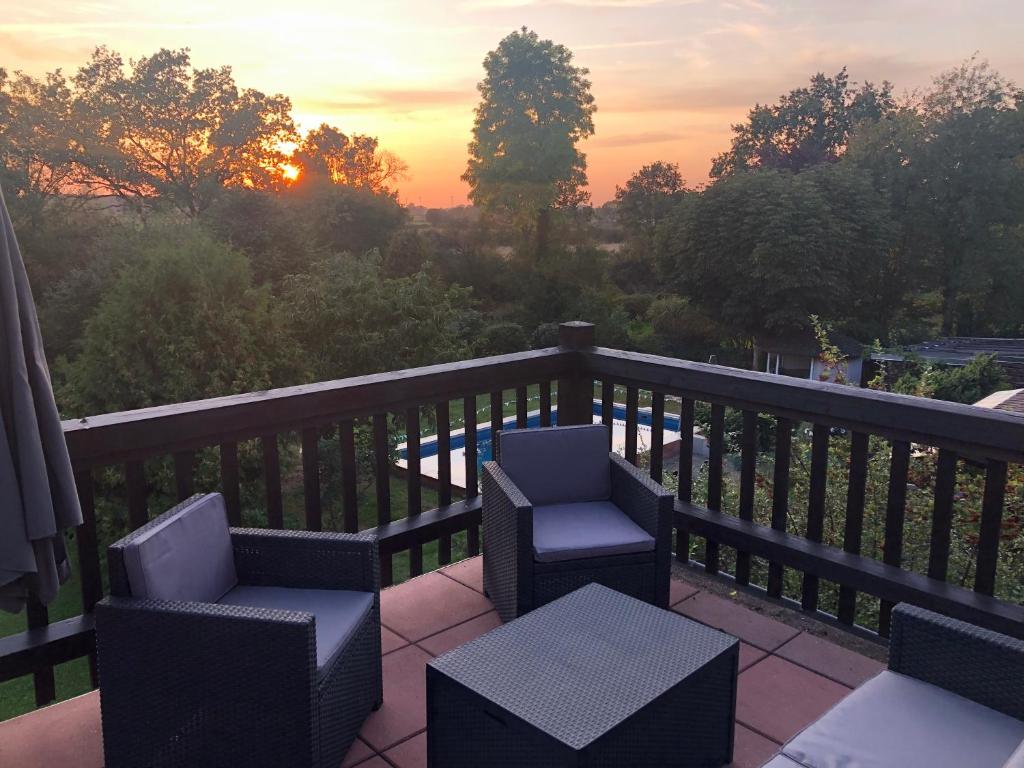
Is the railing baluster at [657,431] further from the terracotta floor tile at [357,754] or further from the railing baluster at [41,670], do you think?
the railing baluster at [41,670]

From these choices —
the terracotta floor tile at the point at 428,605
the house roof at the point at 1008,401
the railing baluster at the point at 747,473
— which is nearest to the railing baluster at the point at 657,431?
the railing baluster at the point at 747,473

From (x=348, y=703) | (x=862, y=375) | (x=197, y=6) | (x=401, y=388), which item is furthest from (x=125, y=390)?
(x=862, y=375)

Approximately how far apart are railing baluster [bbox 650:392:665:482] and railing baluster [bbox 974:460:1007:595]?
125cm

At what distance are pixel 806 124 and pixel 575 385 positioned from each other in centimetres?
4001

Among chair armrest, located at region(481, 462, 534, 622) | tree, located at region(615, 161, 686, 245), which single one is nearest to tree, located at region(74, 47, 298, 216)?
tree, located at region(615, 161, 686, 245)

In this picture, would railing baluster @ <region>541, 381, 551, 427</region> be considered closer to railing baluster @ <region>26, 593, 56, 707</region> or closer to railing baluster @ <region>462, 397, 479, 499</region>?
railing baluster @ <region>462, 397, 479, 499</region>

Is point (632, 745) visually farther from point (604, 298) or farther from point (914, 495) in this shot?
point (604, 298)

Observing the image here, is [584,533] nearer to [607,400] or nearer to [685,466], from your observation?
[685,466]

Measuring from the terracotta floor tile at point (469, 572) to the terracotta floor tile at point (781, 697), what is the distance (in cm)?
115

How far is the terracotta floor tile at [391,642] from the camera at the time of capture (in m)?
2.79

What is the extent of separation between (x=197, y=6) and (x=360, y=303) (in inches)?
295

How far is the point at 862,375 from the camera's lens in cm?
2705

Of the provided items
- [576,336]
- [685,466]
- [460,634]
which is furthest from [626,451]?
[460,634]

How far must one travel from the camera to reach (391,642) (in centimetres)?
283
